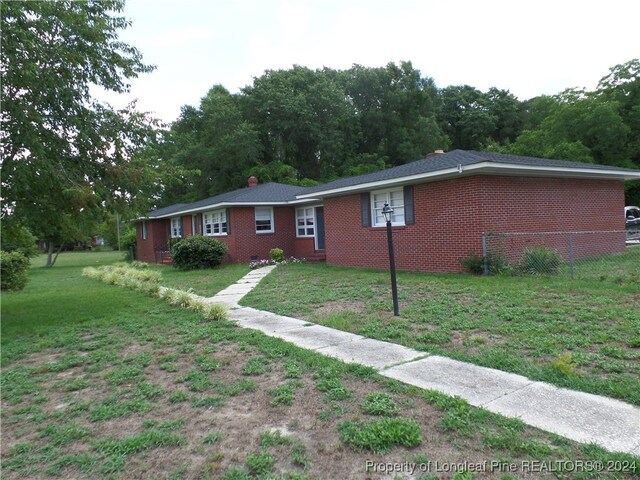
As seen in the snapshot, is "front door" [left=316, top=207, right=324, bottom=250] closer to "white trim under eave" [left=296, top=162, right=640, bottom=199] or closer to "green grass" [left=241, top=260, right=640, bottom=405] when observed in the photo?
"white trim under eave" [left=296, top=162, right=640, bottom=199]

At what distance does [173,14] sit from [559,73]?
1347 inches

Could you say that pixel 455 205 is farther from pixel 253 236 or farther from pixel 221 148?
pixel 221 148

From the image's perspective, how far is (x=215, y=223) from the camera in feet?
69.1

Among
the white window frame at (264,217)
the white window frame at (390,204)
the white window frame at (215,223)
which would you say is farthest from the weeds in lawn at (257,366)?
the white window frame at (215,223)

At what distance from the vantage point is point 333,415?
3.41 meters

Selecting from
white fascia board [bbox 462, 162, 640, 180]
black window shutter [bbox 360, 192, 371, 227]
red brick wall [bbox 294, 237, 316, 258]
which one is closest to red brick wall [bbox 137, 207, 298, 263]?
red brick wall [bbox 294, 237, 316, 258]

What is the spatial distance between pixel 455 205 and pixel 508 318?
18.4 ft

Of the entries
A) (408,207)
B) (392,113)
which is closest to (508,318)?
(408,207)

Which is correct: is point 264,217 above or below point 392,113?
below

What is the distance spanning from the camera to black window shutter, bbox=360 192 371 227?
555 inches

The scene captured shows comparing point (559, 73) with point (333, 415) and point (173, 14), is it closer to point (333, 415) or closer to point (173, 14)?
point (173, 14)

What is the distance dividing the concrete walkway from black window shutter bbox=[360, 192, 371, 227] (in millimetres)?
8478

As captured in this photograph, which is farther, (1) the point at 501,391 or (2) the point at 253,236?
(2) the point at 253,236

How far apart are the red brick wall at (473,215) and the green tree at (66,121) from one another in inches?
A: 283
